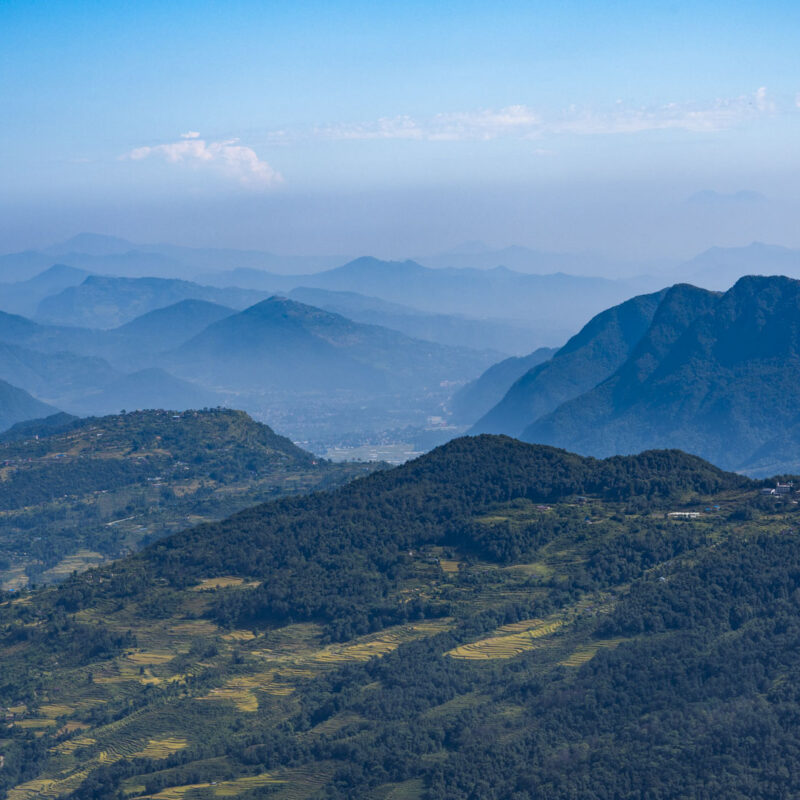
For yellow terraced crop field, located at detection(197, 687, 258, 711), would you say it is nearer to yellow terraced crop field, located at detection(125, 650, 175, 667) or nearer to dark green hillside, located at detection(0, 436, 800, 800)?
dark green hillside, located at detection(0, 436, 800, 800)

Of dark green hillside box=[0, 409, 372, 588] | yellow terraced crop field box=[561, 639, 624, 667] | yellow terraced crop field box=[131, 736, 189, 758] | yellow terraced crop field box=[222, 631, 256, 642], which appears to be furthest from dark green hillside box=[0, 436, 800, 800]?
dark green hillside box=[0, 409, 372, 588]

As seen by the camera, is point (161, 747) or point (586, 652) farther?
point (586, 652)

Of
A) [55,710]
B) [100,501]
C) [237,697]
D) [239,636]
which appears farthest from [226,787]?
[100,501]

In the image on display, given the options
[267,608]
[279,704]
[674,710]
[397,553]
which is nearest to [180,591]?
[267,608]

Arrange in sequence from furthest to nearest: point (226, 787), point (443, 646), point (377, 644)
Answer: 1. point (377, 644)
2. point (443, 646)
3. point (226, 787)

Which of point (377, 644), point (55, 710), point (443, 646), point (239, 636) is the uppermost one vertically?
point (443, 646)

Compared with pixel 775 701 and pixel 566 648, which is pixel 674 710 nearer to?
pixel 775 701

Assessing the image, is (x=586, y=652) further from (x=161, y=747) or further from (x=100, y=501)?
(x=100, y=501)
